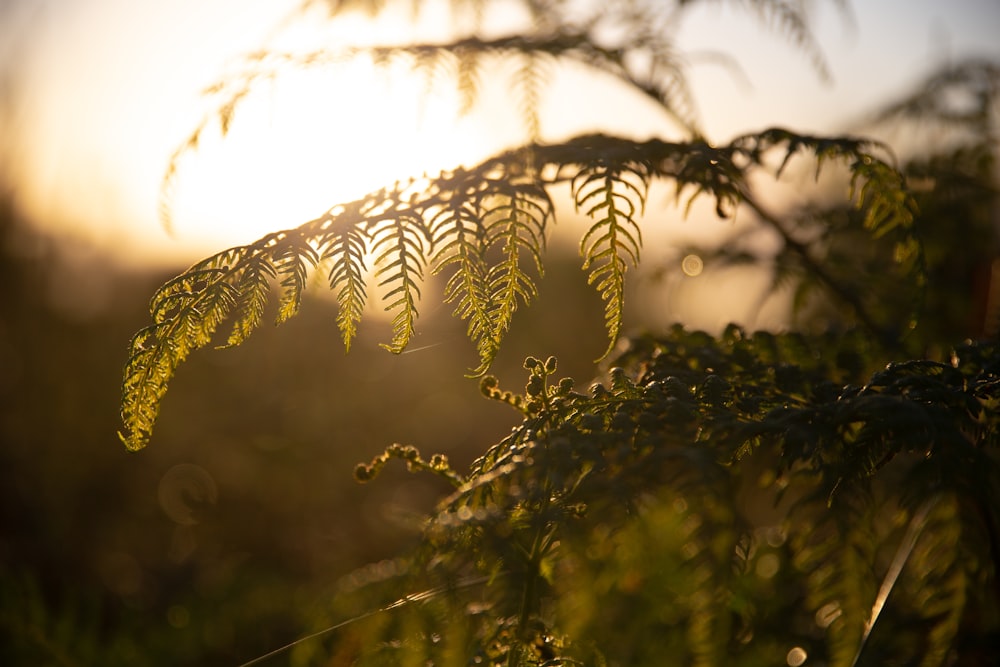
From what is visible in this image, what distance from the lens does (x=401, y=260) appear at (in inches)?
31.4

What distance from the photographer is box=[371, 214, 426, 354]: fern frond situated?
79 cm

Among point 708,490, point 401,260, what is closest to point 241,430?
point 401,260

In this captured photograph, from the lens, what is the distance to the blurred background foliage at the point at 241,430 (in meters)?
1.91

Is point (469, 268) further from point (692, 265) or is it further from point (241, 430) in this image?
point (241, 430)

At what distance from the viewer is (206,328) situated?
0.81 metres

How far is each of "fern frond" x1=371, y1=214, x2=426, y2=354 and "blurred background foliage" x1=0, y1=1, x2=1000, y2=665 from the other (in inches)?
29.6

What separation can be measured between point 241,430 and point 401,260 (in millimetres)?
3707

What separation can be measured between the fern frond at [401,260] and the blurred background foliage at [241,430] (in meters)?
0.75

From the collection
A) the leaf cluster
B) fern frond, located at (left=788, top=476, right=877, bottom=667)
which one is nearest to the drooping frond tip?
the leaf cluster

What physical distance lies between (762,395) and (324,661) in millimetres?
1006

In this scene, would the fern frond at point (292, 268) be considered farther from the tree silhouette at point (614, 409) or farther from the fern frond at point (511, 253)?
the fern frond at point (511, 253)

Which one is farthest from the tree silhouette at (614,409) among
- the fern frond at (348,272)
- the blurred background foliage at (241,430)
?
the blurred background foliage at (241,430)

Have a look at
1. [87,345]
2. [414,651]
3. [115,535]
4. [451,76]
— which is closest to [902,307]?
[451,76]

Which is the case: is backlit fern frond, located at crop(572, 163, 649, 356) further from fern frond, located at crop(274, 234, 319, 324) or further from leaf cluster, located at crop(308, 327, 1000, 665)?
fern frond, located at crop(274, 234, 319, 324)
